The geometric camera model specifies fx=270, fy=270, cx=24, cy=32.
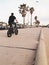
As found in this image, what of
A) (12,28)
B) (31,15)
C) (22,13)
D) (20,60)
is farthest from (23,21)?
(20,60)

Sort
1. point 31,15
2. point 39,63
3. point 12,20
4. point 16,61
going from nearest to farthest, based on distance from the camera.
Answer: point 39,63
point 16,61
point 12,20
point 31,15

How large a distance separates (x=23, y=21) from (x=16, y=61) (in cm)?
10422

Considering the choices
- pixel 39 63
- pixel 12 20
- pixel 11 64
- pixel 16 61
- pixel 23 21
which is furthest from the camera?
Result: pixel 23 21

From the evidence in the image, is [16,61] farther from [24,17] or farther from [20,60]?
[24,17]

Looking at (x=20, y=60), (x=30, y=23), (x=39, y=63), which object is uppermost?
(x=39, y=63)

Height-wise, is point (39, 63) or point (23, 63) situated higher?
point (39, 63)

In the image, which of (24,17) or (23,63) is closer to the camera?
(23,63)

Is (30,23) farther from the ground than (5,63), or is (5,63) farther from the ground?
(5,63)

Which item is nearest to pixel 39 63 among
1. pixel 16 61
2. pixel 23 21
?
pixel 16 61

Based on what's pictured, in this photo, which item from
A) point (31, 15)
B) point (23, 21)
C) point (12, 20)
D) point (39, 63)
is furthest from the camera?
point (31, 15)

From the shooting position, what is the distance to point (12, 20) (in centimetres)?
2341

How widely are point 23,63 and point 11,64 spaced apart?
1.55ft

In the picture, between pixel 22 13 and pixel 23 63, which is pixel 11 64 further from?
pixel 22 13

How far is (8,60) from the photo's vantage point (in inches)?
364
